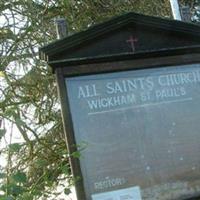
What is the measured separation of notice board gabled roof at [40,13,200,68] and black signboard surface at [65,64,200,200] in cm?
13

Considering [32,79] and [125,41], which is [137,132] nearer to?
[125,41]

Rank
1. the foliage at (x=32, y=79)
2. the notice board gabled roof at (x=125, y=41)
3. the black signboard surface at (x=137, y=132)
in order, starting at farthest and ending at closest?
the foliage at (x=32, y=79) → the notice board gabled roof at (x=125, y=41) → the black signboard surface at (x=137, y=132)

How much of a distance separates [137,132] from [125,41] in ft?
2.19

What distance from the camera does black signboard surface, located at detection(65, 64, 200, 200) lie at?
3.09 metres

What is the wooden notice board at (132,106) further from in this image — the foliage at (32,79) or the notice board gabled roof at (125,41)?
the foliage at (32,79)

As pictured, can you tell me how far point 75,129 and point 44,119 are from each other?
7.41 ft

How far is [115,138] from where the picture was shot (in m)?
3.17

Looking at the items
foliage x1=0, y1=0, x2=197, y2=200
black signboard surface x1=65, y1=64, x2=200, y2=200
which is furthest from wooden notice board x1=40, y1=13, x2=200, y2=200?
foliage x1=0, y1=0, x2=197, y2=200

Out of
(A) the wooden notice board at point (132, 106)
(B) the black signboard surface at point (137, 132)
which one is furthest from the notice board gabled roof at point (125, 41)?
(B) the black signboard surface at point (137, 132)

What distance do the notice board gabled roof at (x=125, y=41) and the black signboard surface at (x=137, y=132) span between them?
0.13m

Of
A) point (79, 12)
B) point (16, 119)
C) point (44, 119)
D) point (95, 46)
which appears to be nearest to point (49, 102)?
point (44, 119)

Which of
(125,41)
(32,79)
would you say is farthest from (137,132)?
(32,79)

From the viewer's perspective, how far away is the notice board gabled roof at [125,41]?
10.6 feet

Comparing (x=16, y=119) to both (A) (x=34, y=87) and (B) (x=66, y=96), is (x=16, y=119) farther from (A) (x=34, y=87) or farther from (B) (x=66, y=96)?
(A) (x=34, y=87)
